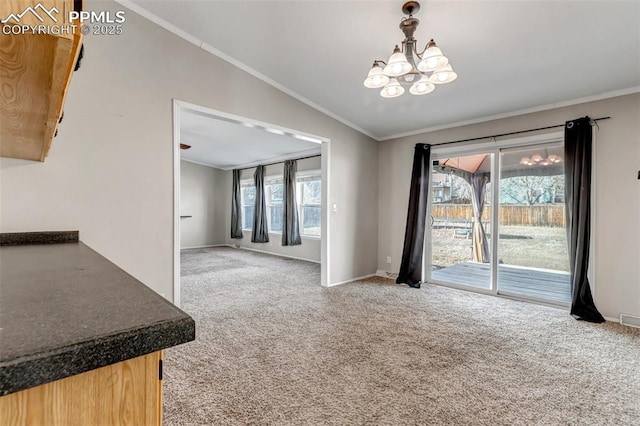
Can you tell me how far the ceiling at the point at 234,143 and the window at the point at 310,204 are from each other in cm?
59

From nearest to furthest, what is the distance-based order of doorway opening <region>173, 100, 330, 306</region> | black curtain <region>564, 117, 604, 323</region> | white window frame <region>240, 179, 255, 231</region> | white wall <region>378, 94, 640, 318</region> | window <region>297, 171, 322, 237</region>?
white wall <region>378, 94, 640, 318</region> → black curtain <region>564, 117, 604, 323</region> → doorway opening <region>173, 100, 330, 306</region> → window <region>297, 171, 322, 237</region> → white window frame <region>240, 179, 255, 231</region>

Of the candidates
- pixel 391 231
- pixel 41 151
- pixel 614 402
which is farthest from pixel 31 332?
pixel 391 231

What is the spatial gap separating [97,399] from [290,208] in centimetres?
624

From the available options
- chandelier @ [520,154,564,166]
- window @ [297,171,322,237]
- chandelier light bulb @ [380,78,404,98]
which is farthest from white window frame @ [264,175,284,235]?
chandelier light bulb @ [380,78,404,98]

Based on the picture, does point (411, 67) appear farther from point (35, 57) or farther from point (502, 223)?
point (502, 223)

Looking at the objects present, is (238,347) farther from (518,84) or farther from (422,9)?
(518,84)

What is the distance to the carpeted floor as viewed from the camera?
1.71 meters

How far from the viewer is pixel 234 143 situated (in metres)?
6.20

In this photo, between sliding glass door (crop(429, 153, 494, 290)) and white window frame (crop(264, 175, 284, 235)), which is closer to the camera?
sliding glass door (crop(429, 153, 494, 290))

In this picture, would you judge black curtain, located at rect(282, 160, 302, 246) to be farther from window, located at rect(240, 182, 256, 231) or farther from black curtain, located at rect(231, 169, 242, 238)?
black curtain, located at rect(231, 169, 242, 238)

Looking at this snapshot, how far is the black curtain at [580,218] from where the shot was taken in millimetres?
3168

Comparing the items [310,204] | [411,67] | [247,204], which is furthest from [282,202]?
[411,67]

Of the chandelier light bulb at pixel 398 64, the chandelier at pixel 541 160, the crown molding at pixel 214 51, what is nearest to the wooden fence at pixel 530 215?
the chandelier at pixel 541 160

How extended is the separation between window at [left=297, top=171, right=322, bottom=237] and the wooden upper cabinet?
5.56 metres
